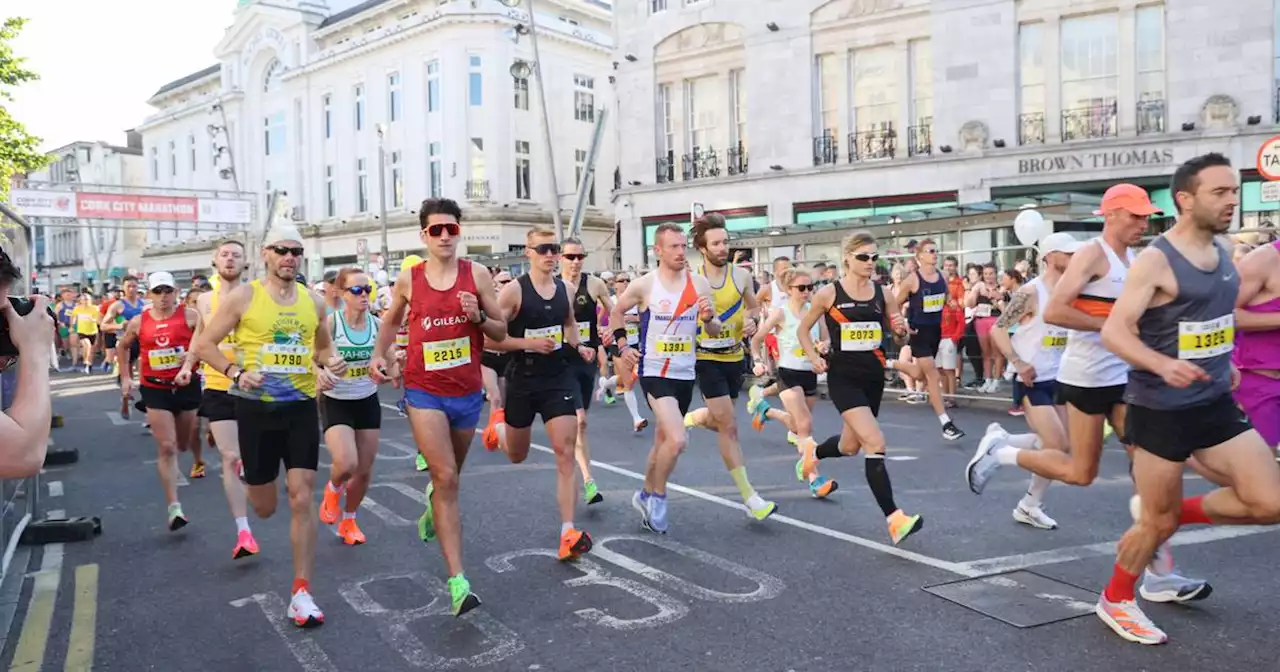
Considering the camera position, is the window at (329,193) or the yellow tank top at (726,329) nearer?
the yellow tank top at (726,329)

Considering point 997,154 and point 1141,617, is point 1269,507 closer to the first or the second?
point 1141,617

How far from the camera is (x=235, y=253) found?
278 inches

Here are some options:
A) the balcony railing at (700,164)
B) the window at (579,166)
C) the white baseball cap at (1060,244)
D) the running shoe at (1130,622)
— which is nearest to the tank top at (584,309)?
the white baseball cap at (1060,244)

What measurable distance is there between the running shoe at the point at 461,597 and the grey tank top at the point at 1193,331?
3.16 metres

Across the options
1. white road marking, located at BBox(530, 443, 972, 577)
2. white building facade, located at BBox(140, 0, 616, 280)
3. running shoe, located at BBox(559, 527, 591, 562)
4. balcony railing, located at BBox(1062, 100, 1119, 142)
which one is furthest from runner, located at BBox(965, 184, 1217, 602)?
white building facade, located at BBox(140, 0, 616, 280)

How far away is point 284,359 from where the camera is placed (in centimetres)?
570

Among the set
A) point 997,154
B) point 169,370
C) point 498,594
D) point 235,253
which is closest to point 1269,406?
point 498,594

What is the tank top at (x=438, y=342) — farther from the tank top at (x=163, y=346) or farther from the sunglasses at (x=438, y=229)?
the tank top at (x=163, y=346)

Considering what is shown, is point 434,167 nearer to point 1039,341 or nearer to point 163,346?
point 163,346

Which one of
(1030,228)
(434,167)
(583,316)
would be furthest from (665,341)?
(434,167)

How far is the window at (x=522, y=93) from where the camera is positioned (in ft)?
150

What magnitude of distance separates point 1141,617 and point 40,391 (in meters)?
4.17

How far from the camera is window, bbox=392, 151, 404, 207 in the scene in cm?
4800

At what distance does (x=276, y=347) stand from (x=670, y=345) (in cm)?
255
